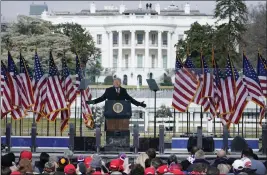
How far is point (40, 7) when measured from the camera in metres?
176

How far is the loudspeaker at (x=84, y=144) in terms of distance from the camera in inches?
1366

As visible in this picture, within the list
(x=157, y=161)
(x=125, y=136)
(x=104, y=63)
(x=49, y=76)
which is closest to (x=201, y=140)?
(x=125, y=136)

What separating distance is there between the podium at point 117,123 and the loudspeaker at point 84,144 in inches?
17.0

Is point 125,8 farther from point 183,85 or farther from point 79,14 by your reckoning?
point 183,85

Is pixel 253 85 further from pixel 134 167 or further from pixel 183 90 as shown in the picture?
pixel 134 167

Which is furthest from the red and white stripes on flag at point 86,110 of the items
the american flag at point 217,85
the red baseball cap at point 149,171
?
the red baseball cap at point 149,171

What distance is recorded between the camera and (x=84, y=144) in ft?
114

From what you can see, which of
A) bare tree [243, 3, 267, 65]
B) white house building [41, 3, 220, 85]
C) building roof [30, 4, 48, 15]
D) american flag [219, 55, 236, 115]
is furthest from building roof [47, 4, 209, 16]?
american flag [219, 55, 236, 115]

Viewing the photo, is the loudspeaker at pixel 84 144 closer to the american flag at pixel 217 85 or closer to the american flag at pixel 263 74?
the american flag at pixel 217 85

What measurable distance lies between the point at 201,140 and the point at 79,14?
113595 mm

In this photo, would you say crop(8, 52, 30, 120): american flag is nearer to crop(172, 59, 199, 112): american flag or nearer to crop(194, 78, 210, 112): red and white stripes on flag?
crop(172, 59, 199, 112): american flag

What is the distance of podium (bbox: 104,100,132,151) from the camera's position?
1357 inches

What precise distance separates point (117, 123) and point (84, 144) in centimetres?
110

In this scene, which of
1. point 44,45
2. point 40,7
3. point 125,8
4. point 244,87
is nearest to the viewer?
point 244,87
